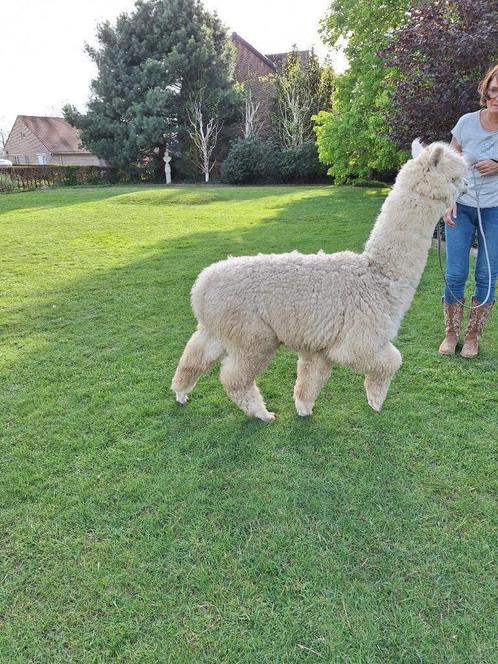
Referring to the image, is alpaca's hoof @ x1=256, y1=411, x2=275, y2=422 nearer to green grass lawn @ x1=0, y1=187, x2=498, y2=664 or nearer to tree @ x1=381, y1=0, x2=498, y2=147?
green grass lawn @ x1=0, y1=187, x2=498, y2=664

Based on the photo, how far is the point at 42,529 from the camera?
7.13 ft

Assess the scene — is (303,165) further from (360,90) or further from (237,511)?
(237,511)

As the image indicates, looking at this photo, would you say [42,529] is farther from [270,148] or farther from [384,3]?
[270,148]

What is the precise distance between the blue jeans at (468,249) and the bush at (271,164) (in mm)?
20925

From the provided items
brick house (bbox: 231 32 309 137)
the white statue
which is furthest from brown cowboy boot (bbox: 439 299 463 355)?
brick house (bbox: 231 32 309 137)

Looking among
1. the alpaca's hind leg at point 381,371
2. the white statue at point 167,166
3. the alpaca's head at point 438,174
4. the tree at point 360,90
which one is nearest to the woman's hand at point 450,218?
the alpaca's head at point 438,174

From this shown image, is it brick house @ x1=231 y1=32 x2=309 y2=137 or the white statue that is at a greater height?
brick house @ x1=231 y1=32 x2=309 y2=137

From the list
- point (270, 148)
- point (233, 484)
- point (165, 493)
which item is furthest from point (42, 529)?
point (270, 148)

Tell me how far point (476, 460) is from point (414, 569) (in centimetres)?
95

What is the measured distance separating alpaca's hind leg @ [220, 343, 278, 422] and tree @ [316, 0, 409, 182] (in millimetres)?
10807

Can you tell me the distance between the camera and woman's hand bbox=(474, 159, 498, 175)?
310 cm

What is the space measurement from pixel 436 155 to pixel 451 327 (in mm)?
1912

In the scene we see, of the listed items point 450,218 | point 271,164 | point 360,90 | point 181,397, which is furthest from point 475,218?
point 271,164

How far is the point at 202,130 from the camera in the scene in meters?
25.6
